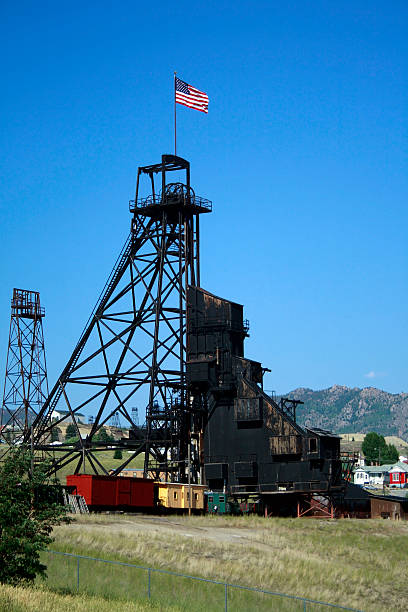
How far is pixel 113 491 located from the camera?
59406 mm

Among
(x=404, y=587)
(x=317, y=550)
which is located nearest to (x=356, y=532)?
(x=317, y=550)

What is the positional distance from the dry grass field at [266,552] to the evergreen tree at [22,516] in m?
A: 4.08

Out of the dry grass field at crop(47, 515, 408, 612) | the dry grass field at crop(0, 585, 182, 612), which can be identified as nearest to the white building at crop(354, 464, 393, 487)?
the dry grass field at crop(47, 515, 408, 612)

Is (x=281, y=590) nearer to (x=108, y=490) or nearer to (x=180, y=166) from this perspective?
(x=108, y=490)

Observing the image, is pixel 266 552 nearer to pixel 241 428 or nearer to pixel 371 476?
pixel 241 428

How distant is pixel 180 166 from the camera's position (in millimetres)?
78625

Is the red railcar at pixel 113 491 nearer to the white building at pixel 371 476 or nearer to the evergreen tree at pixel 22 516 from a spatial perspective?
the evergreen tree at pixel 22 516

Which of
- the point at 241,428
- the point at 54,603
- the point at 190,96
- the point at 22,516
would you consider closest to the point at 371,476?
the point at 241,428

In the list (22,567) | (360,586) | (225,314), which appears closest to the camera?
(22,567)

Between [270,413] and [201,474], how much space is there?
26.1 ft

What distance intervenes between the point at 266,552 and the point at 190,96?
4114 centimetres

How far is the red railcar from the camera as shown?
191 feet

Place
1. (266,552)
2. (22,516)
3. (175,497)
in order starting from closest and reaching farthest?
(22,516) < (266,552) < (175,497)

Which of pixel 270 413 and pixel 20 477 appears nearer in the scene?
pixel 20 477
